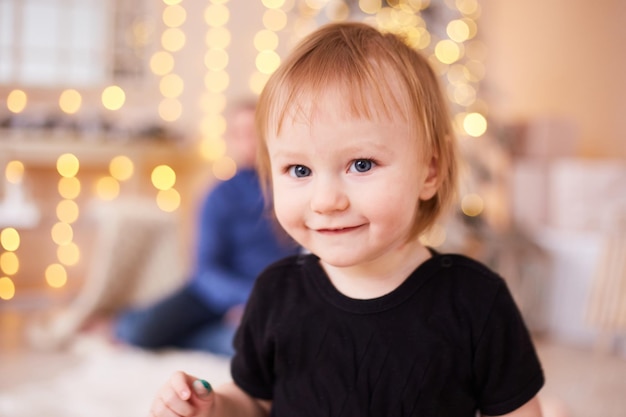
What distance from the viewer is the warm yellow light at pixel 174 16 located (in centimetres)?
402

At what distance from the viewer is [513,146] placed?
4.15 meters

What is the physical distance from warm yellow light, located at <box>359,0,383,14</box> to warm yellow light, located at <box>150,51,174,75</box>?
1355mm

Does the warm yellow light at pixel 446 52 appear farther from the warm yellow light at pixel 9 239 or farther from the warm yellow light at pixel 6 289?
the warm yellow light at pixel 6 289

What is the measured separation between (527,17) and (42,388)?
14.3 feet

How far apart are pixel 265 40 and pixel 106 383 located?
275 cm

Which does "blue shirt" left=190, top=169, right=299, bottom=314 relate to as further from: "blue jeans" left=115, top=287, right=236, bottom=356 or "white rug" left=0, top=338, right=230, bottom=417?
"white rug" left=0, top=338, right=230, bottom=417

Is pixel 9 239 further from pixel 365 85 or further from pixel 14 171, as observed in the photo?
pixel 365 85

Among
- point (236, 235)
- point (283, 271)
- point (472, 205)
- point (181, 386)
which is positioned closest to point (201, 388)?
point (181, 386)

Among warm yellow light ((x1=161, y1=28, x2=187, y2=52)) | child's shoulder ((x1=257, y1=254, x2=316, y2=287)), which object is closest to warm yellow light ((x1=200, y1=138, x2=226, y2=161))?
warm yellow light ((x1=161, y1=28, x2=187, y2=52))

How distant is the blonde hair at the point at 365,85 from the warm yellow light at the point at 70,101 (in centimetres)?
331

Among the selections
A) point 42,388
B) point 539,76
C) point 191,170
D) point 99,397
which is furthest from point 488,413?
point 539,76

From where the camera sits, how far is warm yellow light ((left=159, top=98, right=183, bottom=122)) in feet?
13.4

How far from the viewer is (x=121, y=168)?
392cm

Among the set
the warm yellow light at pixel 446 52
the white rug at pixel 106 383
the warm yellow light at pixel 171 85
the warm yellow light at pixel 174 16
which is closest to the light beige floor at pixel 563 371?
the white rug at pixel 106 383
